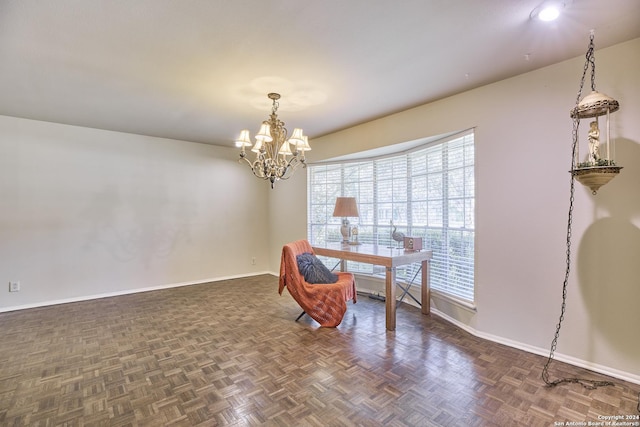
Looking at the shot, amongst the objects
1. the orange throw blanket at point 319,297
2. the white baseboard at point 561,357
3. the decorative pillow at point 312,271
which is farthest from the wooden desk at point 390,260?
the white baseboard at point 561,357

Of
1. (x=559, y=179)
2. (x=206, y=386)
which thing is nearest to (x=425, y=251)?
(x=559, y=179)

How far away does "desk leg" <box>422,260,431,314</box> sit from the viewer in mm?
3635

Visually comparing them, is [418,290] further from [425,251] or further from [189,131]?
[189,131]

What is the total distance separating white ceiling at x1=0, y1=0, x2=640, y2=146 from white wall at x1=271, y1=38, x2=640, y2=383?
250 millimetres

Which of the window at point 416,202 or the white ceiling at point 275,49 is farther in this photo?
the window at point 416,202

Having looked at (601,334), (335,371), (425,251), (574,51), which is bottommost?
(335,371)

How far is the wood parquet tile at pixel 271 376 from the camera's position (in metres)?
1.86

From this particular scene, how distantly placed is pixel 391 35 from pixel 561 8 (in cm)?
104

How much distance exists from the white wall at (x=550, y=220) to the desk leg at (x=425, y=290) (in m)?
0.35

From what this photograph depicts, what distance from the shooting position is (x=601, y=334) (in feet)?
7.65

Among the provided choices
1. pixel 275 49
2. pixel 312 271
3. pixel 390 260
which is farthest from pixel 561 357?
pixel 275 49

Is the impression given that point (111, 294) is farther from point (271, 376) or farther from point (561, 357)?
point (561, 357)

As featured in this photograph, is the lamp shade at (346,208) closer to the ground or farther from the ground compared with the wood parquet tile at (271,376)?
farther from the ground

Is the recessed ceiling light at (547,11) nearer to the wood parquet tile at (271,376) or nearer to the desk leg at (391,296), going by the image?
the desk leg at (391,296)
